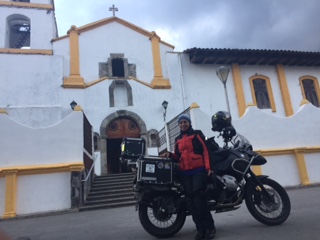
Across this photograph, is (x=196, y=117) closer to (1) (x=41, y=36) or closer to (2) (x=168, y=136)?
(2) (x=168, y=136)

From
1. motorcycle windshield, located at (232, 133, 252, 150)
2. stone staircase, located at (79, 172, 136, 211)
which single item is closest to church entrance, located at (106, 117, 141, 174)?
stone staircase, located at (79, 172, 136, 211)

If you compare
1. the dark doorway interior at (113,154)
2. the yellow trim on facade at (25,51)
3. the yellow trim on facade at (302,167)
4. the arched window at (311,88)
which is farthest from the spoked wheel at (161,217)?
the arched window at (311,88)

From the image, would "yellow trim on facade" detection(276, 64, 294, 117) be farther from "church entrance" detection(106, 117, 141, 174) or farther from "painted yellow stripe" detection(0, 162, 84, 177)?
"painted yellow stripe" detection(0, 162, 84, 177)

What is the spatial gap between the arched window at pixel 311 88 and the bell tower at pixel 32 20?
49.6ft

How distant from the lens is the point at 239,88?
1644 centimetres

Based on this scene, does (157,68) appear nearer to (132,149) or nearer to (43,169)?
(43,169)

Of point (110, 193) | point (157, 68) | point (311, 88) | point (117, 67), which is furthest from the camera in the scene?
point (311, 88)

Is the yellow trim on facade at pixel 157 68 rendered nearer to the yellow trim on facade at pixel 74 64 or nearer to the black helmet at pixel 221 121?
the yellow trim on facade at pixel 74 64

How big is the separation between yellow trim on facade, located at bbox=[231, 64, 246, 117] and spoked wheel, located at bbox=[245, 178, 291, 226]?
12.1m

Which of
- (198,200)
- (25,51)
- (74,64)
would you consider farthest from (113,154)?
(198,200)

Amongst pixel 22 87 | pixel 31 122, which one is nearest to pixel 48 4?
pixel 22 87

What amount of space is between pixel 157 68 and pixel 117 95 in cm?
286

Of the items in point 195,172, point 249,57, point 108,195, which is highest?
point 249,57

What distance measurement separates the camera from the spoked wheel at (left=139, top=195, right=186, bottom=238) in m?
4.02
